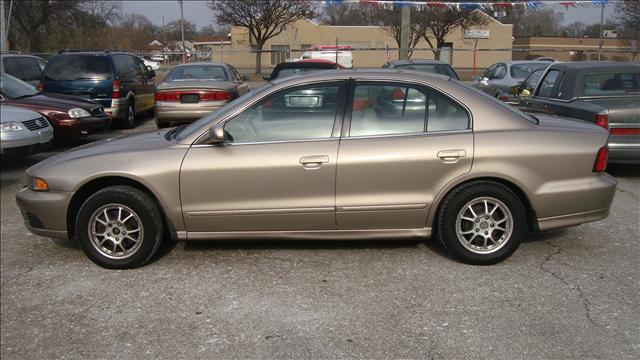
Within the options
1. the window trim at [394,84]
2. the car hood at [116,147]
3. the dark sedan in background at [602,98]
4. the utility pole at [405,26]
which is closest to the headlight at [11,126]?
the car hood at [116,147]

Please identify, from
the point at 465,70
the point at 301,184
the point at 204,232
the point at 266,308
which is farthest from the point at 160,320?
the point at 465,70

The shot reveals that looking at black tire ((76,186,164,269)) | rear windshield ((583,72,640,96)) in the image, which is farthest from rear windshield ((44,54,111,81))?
rear windshield ((583,72,640,96))

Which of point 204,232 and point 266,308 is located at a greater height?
point 204,232

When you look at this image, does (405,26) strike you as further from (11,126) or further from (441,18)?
(441,18)

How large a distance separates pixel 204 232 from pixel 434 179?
1845 millimetres

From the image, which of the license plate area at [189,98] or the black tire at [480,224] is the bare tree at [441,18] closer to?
the license plate area at [189,98]

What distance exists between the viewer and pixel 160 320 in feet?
11.9

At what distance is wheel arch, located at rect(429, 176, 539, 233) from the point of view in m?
4.39

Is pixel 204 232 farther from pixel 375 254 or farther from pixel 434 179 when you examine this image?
pixel 434 179

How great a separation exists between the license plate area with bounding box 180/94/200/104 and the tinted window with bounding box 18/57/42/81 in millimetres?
4182

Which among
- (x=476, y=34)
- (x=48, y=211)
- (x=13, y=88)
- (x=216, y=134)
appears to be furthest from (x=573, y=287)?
(x=476, y=34)

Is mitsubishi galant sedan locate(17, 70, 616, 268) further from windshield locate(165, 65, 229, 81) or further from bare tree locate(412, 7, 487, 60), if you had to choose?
bare tree locate(412, 7, 487, 60)

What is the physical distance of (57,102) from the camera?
955cm

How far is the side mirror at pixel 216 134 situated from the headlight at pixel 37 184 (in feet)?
4.49
